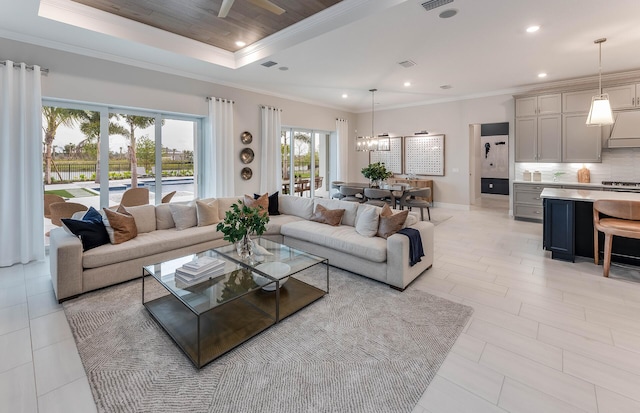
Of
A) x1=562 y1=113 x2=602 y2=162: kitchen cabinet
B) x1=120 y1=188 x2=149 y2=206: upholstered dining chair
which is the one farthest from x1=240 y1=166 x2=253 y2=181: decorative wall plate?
x1=562 y1=113 x2=602 y2=162: kitchen cabinet

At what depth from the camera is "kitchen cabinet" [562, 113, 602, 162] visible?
19.8 feet

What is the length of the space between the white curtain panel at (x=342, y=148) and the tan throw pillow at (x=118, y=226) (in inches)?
261

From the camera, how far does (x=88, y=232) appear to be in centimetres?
331

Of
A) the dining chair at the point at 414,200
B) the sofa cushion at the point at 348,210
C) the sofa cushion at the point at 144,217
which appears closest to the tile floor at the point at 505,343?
the sofa cushion at the point at 144,217

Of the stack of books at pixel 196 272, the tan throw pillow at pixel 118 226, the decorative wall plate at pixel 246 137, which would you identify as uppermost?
the decorative wall plate at pixel 246 137

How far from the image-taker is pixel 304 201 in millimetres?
5109

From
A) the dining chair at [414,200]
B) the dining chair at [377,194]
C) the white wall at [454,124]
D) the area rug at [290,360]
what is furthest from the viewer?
the white wall at [454,124]

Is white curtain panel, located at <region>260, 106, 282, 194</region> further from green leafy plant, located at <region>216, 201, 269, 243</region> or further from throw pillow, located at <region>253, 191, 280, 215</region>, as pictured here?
green leafy plant, located at <region>216, 201, 269, 243</region>

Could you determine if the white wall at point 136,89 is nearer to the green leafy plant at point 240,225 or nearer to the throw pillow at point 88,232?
the throw pillow at point 88,232

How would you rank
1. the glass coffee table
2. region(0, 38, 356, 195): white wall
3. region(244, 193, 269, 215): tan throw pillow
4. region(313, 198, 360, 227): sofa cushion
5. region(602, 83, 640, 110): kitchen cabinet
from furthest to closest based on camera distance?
region(602, 83, 640, 110): kitchen cabinet, region(244, 193, 269, 215): tan throw pillow, region(313, 198, 360, 227): sofa cushion, region(0, 38, 356, 195): white wall, the glass coffee table

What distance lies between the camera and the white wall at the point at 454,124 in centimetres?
739

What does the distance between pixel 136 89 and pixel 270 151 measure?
289 cm

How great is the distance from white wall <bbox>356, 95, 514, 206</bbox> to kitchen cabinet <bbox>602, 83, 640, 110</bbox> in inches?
67.8

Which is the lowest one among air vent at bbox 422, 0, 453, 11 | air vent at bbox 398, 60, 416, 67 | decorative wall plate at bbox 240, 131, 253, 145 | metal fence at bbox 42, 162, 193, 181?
metal fence at bbox 42, 162, 193, 181
